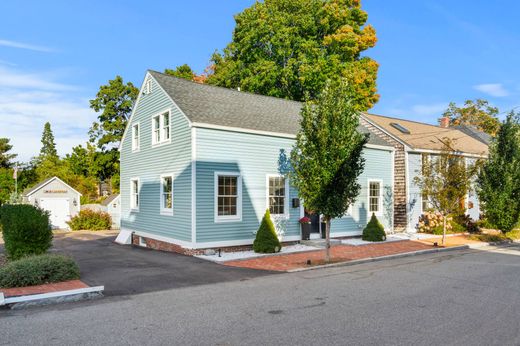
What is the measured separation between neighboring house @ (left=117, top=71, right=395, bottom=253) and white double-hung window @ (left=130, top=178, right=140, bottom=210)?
0.05 metres

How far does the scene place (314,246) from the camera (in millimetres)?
17547

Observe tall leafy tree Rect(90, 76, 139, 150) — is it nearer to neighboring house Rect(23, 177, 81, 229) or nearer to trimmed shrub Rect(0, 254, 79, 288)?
neighboring house Rect(23, 177, 81, 229)

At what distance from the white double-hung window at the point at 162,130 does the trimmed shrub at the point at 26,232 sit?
6.22 metres

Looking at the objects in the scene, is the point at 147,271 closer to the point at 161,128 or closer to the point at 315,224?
the point at 161,128

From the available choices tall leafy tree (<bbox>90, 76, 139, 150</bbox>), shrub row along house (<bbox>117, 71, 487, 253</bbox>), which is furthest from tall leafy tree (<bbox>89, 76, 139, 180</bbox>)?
shrub row along house (<bbox>117, 71, 487, 253</bbox>)

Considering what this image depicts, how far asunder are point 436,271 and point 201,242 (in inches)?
320

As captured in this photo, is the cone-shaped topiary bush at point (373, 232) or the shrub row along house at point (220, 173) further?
the cone-shaped topiary bush at point (373, 232)

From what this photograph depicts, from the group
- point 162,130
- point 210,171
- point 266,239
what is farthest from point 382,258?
point 162,130

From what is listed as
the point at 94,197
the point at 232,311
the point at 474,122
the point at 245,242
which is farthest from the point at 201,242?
the point at 474,122

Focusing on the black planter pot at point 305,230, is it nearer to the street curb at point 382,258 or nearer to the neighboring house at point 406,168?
the street curb at point 382,258

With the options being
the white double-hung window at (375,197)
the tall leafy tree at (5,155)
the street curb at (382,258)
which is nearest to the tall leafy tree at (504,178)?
the street curb at (382,258)

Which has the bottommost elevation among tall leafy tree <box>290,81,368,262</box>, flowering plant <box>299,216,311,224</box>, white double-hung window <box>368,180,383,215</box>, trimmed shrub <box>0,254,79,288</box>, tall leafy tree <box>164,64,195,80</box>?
trimmed shrub <box>0,254,79,288</box>

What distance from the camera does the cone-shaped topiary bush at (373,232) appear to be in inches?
754

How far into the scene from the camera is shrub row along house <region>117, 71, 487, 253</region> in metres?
15.5
